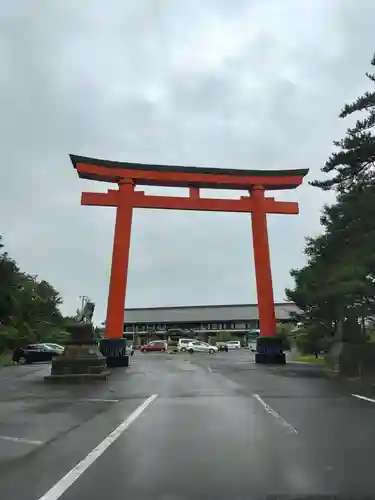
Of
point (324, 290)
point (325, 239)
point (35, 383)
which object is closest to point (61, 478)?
point (35, 383)

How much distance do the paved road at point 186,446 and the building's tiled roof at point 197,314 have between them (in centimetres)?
8332

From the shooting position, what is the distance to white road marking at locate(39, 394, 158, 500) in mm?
5668

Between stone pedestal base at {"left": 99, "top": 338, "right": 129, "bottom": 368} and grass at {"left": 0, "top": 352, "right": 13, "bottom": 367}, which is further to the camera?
grass at {"left": 0, "top": 352, "right": 13, "bottom": 367}

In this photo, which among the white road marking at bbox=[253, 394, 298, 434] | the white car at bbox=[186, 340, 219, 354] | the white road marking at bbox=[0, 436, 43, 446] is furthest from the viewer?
the white car at bbox=[186, 340, 219, 354]

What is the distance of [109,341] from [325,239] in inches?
485

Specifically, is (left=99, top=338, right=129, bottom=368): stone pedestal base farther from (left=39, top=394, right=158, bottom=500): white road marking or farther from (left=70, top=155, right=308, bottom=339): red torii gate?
(left=39, top=394, right=158, bottom=500): white road marking

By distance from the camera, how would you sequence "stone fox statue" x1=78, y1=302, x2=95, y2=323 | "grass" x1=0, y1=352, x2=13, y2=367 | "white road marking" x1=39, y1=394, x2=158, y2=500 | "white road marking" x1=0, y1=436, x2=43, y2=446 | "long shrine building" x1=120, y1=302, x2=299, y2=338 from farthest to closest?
1. "long shrine building" x1=120, y1=302, x2=299, y2=338
2. "grass" x1=0, y1=352, x2=13, y2=367
3. "stone fox statue" x1=78, y1=302, x2=95, y2=323
4. "white road marking" x1=0, y1=436, x2=43, y2=446
5. "white road marking" x1=39, y1=394, x2=158, y2=500

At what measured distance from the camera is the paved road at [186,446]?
19.2 feet

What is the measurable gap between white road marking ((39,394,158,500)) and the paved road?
0.5 inches

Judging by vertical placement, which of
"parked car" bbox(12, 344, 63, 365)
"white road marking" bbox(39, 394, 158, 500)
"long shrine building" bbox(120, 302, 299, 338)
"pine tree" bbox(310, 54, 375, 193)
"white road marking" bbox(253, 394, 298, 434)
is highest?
"long shrine building" bbox(120, 302, 299, 338)

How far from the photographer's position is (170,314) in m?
101

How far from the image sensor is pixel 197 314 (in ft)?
328

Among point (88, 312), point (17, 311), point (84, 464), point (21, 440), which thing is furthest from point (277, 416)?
point (17, 311)

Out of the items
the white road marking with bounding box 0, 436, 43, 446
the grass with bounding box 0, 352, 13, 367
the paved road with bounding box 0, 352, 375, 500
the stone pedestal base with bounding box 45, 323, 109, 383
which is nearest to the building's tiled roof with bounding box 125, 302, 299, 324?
the grass with bounding box 0, 352, 13, 367
